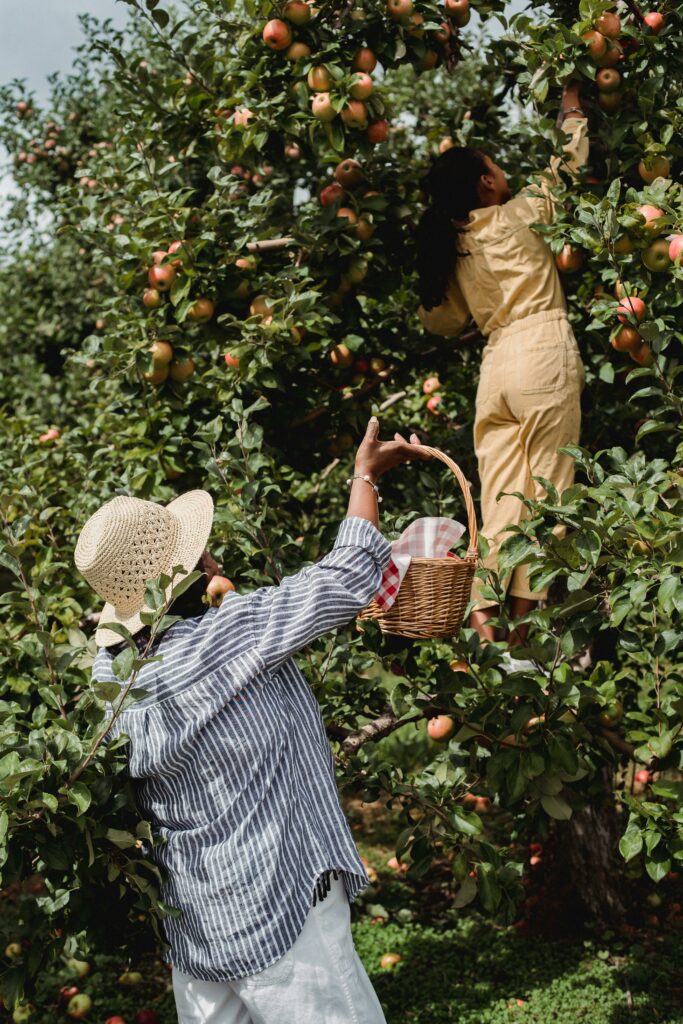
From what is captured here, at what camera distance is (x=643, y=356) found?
8.71 ft

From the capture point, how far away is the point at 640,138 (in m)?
2.71

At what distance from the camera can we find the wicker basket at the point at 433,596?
6.42 feet

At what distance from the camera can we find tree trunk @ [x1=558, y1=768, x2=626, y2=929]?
3445 millimetres

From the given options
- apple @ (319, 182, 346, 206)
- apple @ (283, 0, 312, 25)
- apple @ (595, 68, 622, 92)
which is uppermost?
apple @ (283, 0, 312, 25)

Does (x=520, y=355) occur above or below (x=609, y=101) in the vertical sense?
below

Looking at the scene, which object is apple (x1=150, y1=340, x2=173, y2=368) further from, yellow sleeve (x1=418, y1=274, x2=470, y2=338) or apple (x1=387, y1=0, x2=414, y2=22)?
apple (x1=387, y1=0, x2=414, y2=22)

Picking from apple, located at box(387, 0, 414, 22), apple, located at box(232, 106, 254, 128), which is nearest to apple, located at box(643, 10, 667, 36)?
apple, located at box(387, 0, 414, 22)

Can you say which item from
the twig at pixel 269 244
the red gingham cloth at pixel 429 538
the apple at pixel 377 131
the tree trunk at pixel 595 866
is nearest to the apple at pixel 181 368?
the twig at pixel 269 244

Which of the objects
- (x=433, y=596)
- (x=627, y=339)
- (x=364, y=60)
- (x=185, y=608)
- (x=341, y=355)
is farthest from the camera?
(x=341, y=355)

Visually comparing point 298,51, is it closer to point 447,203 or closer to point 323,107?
point 323,107

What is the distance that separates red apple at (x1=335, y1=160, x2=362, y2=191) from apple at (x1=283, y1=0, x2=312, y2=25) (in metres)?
0.47

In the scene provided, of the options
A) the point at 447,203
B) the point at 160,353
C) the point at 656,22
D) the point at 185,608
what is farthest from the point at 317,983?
the point at 656,22

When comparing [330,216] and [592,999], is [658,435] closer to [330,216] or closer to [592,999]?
[330,216]

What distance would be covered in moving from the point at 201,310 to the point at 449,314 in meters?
0.75
